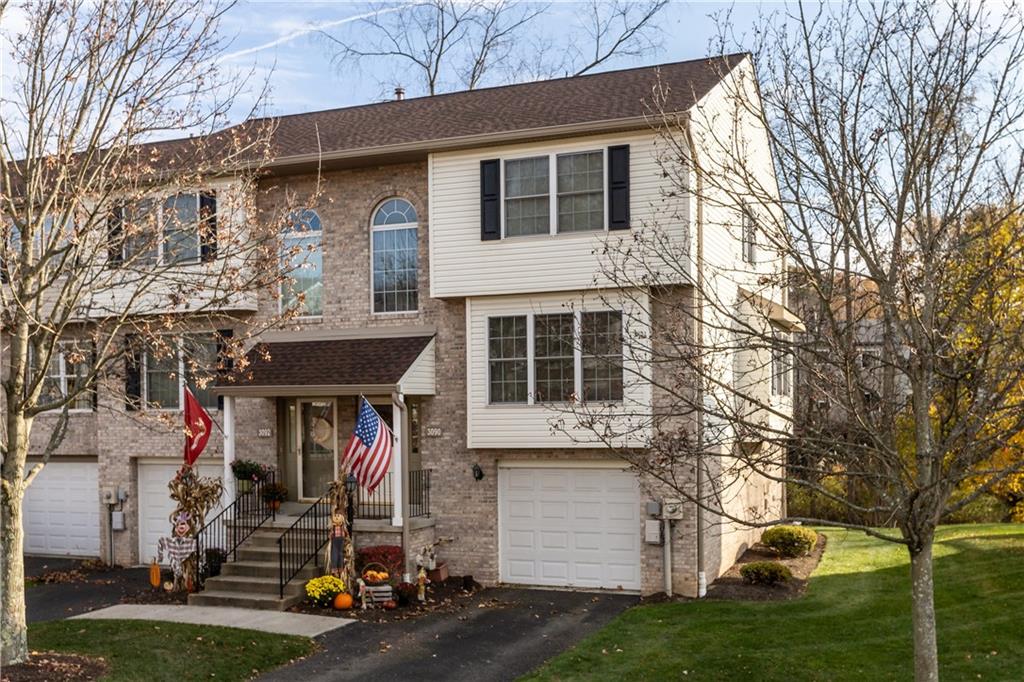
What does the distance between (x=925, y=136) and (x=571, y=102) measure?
32.8 feet

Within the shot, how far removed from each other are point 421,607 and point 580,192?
7185 millimetres

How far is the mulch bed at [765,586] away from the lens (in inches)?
608

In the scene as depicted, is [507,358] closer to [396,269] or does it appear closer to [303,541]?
[396,269]

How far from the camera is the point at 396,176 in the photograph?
18.1 m

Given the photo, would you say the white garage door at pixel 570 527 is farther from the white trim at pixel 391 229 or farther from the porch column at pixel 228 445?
the porch column at pixel 228 445

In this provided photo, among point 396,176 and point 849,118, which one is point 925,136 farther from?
point 396,176

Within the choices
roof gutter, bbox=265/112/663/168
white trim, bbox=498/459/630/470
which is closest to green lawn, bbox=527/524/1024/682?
white trim, bbox=498/459/630/470

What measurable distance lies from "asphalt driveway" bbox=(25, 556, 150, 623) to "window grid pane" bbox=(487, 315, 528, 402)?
23.9 feet

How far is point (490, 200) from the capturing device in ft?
55.1

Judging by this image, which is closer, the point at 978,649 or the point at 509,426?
the point at 978,649

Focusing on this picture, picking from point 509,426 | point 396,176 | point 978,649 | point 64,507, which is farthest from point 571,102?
point 64,507

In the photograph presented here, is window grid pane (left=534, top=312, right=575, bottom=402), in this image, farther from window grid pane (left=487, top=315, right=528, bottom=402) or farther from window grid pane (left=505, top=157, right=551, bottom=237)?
window grid pane (left=505, top=157, right=551, bottom=237)

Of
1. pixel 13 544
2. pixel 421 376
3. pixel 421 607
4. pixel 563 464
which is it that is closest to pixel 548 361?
pixel 563 464

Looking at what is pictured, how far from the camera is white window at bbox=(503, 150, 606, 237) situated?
16.2 m
